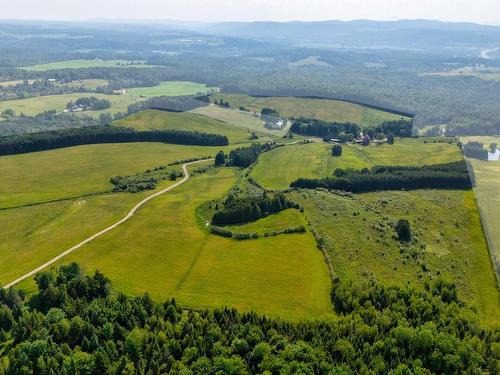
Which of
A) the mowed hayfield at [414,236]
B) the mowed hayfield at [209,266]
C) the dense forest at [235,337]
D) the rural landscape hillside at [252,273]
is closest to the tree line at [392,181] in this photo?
the rural landscape hillside at [252,273]

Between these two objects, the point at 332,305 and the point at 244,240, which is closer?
the point at 332,305

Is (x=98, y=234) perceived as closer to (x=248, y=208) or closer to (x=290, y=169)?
(x=248, y=208)

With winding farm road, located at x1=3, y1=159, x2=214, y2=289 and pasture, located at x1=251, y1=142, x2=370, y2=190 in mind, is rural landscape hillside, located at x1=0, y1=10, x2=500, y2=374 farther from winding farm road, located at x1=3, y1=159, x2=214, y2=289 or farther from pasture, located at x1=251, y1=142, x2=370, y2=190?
pasture, located at x1=251, y1=142, x2=370, y2=190

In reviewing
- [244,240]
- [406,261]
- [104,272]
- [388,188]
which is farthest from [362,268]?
[388,188]

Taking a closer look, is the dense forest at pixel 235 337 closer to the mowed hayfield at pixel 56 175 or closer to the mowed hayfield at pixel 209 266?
the mowed hayfield at pixel 209 266

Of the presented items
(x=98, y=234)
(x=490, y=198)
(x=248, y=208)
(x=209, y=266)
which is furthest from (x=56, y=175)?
(x=490, y=198)

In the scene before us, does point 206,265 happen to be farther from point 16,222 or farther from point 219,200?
point 16,222

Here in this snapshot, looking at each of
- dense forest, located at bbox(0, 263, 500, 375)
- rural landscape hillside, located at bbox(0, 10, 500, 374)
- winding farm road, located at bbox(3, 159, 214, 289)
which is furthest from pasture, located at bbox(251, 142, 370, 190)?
dense forest, located at bbox(0, 263, 500, 375)
